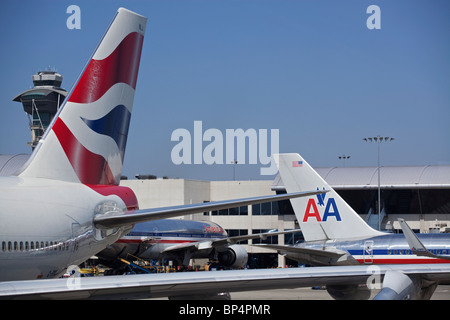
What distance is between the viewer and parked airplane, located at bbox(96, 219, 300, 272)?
1950 inches

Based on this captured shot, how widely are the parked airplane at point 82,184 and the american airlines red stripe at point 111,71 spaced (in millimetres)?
24

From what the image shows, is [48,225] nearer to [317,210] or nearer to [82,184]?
[82,184]

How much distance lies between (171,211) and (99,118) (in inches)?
161

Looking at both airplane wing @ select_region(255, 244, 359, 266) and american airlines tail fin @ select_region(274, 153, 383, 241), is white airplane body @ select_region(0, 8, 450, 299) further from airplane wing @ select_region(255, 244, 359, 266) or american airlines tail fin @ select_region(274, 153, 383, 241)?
american airlines tail fin @ select_region(274, 153, 383, 241)

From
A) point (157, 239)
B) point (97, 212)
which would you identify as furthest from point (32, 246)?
point (157, 239)

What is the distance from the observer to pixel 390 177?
69062mm

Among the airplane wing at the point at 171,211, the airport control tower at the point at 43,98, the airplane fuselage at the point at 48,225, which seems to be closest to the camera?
the airplane fuselage at the point at 48,225

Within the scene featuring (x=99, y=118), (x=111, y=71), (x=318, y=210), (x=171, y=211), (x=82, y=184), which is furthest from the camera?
(x=318, y=210)

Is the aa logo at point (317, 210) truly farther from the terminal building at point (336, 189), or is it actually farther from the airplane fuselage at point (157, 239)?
the terminal building at point (336, 189)

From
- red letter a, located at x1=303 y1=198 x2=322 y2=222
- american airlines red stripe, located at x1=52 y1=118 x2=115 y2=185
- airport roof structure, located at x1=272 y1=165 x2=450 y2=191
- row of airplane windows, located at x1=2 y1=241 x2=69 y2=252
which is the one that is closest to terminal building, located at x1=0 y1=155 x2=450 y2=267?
airport roof structure, located at x1=272 y1=165 x2=450 y2=191

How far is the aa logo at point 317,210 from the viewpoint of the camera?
3234cm

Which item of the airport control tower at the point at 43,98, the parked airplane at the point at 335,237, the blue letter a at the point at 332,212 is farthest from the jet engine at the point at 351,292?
the airport control tower at the point at 43,98
